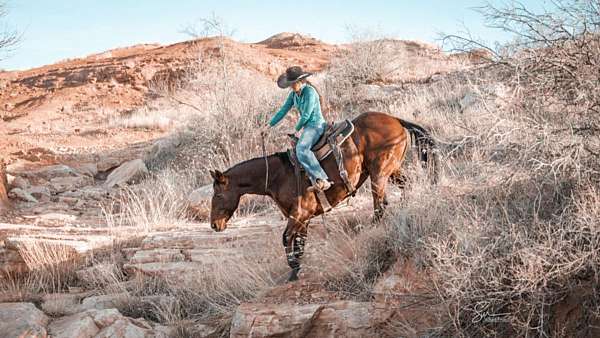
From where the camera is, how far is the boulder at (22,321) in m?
7.10

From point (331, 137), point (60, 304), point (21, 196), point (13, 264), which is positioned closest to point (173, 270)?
point (60, 304)

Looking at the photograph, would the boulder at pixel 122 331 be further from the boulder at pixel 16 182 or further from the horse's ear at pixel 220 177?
the boulder at pixel 16 182

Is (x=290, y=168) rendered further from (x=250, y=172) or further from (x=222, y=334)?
(x=222, y=334)

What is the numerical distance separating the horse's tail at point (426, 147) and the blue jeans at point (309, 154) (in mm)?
1502

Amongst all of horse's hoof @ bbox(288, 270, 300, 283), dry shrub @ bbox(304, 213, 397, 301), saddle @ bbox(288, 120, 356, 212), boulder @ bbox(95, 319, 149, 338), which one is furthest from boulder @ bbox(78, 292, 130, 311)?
saddle @ bbox(288, 120, 356, 212)

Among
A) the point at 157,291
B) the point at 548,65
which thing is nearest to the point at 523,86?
the point at 548,65

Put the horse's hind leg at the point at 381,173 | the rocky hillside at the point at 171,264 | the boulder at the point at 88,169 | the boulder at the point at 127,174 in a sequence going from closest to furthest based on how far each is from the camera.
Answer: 1. the rocky hillside at the point at 171,264
2. the horse's hind leg at the point at 381,173
3. the boulder at the point at 127,174
4. the boulder at the point at 88,169

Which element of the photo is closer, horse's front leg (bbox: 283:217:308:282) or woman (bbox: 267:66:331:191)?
horse's front leg (bbox: 283:217:308:282)

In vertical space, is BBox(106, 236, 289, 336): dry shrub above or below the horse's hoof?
below

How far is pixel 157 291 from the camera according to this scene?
358 inches

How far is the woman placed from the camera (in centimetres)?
762

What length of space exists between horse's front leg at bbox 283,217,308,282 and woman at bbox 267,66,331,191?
516 mm
